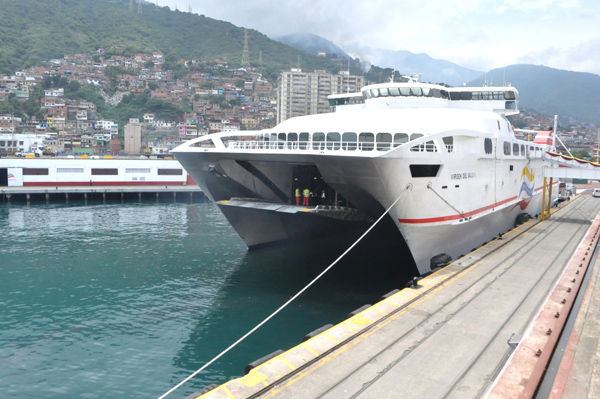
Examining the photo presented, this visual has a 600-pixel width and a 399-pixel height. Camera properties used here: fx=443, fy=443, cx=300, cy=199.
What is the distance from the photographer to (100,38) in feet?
550

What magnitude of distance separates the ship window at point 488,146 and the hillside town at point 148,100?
72.4 meters

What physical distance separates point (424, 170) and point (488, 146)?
195 inches

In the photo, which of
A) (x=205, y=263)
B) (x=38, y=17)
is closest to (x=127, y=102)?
(x=38, y=17)

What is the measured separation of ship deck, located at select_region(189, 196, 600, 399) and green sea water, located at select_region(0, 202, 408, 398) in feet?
10.5

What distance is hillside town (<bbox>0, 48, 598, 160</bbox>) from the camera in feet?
310

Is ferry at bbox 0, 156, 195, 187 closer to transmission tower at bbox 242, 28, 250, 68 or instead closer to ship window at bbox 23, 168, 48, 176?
ship window at bbox 23, 168, 48, 176

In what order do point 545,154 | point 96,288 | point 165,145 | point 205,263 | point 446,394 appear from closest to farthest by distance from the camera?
point 446,394, point 96,288, point 205,263, point 545,154, point 165,145

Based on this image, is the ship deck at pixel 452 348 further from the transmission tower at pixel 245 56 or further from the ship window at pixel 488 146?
the transmission tower at pixel 245 56

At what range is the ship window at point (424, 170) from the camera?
1316 cm

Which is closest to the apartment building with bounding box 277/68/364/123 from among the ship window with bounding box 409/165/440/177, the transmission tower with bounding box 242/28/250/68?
the transmission tower with bounding box 242/28/250/68

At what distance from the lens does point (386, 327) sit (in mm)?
8578

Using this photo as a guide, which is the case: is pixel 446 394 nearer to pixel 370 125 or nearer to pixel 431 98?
pixel 370 125

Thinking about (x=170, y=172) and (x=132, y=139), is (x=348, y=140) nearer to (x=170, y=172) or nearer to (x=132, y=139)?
(x=170, y=172)

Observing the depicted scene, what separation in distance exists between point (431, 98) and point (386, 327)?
14186 mm
